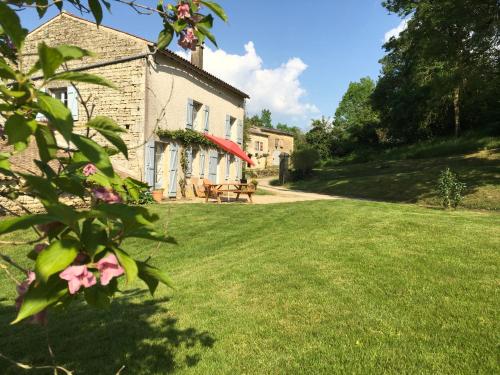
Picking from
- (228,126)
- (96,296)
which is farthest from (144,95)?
(96,296)

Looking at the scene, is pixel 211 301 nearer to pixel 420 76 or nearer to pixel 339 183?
pixel 339 183

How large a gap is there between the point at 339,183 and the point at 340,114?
185 ft

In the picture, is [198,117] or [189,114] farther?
[198,117]

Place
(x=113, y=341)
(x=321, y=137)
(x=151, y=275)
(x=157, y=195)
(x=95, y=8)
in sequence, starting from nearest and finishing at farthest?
(x=151, y=275) → (x=95, y=8) → (x=113, y=341) → (x=157, y=195) → (x=321, y=137)

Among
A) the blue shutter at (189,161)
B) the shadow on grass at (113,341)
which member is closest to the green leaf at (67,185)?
the shadow on grass at (113,341)

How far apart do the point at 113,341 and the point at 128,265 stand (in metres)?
3.33

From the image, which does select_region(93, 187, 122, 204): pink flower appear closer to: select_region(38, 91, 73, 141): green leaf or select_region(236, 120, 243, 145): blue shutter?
select_region(38, 91, 73, 141): green leaf

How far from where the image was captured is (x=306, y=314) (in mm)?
4359

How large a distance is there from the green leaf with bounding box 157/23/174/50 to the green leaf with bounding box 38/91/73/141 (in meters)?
1.20

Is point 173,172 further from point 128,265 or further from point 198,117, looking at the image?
point 128,265

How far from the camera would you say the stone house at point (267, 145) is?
146 ft

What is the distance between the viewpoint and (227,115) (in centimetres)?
2078

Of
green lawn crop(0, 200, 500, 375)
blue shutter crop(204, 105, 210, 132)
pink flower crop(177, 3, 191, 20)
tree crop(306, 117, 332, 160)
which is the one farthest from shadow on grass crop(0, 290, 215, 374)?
tree crop(306, 117, 332, 160)

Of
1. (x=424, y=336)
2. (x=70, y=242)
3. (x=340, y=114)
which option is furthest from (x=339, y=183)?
(x=340, y=114)
